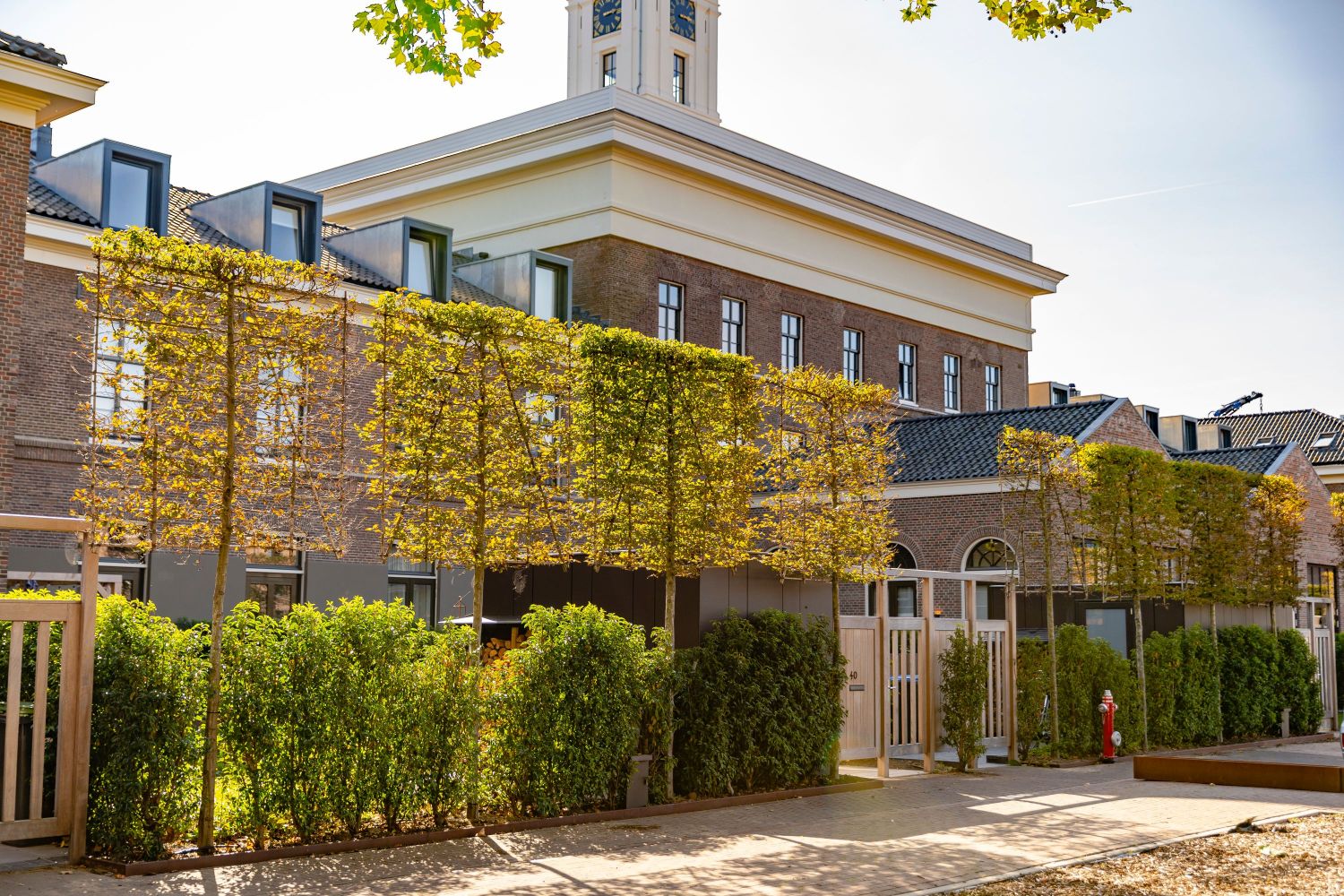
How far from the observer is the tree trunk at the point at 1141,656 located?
20.7m

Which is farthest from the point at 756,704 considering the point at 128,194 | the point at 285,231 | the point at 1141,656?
the point at 285,231

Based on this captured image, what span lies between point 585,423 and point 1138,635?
11.1 m

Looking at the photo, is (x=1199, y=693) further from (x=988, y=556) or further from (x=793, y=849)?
(x=793, y=849)

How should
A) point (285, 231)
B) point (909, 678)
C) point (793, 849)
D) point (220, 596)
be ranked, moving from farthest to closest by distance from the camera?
point (285, 231) → point (909, 678) → point (793, 849) → point (220, 596)

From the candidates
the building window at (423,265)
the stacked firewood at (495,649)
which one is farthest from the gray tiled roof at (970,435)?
the stacked firewood at (495,649)

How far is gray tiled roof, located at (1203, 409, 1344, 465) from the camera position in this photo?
184 feet

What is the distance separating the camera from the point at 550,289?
34625 mm

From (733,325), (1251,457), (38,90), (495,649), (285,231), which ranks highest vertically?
(285,231)

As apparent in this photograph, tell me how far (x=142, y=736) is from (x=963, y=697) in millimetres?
10848

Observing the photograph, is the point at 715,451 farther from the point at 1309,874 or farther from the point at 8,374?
the point at 8,374

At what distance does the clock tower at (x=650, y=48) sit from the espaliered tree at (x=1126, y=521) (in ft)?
119

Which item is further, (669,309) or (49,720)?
(669,309)

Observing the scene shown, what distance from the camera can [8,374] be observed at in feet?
53.9

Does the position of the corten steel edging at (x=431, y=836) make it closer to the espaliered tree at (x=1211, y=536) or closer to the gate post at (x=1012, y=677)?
the gate post at (x=1012, y=677)
